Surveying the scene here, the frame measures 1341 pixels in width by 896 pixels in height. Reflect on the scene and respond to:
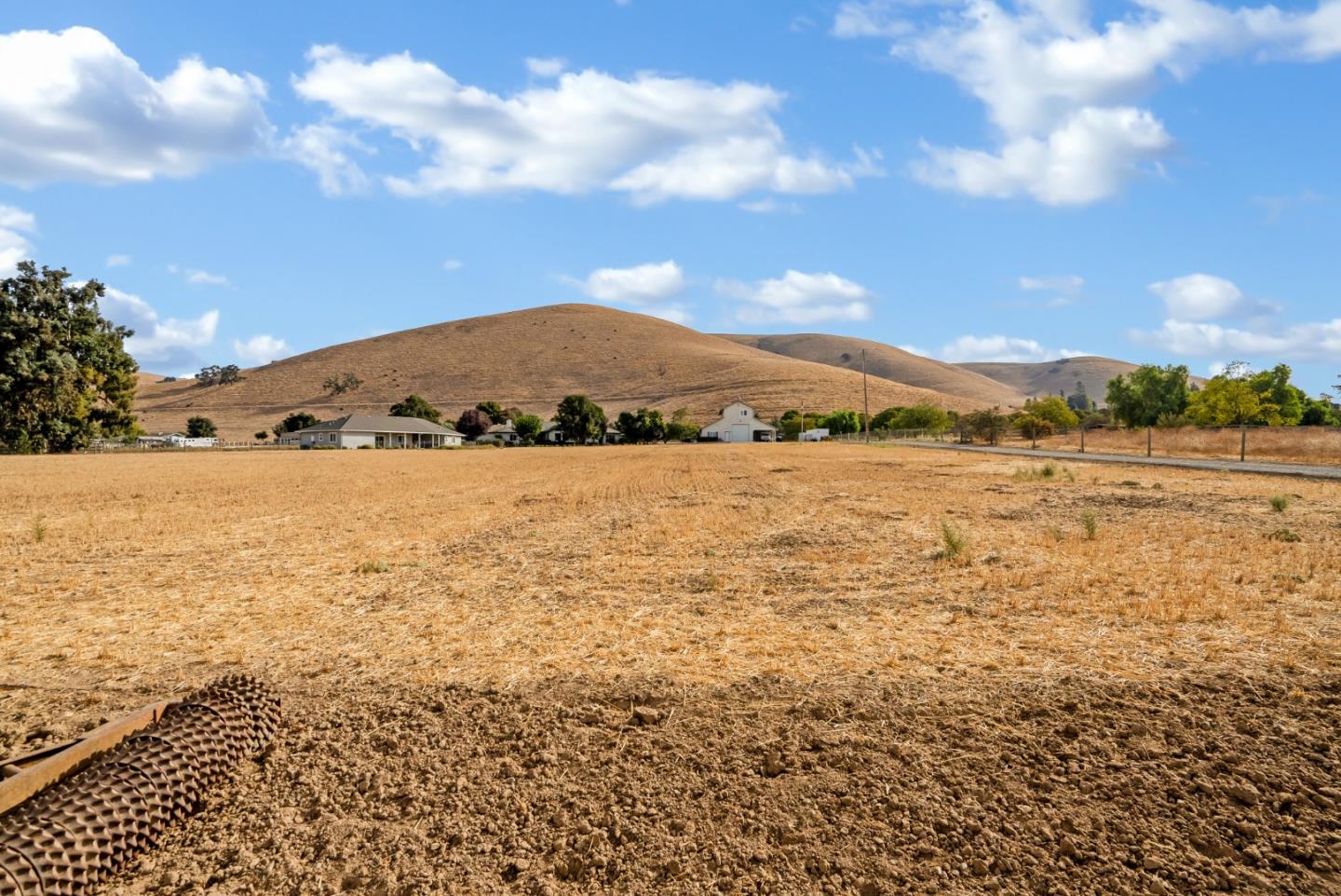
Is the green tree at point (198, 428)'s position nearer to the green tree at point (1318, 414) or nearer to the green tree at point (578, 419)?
the green tree at point (578, 419)

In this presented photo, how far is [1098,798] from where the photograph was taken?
4.10m

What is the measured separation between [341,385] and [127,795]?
177632 millimetres

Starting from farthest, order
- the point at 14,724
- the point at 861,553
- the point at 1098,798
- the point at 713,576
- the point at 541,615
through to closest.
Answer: the point at 861,553
the point at 713,576
the point at 541,615
the point at 14,724
the point at 1098,798

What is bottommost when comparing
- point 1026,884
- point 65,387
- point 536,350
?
point 1026,884

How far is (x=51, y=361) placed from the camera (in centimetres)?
5119

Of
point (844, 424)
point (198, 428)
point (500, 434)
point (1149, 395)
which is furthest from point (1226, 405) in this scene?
point (198, 428)

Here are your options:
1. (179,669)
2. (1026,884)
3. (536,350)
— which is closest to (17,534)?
(179,669)

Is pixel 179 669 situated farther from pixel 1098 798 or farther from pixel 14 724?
pixel 1098 798

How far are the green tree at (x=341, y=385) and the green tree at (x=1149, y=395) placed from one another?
471ft

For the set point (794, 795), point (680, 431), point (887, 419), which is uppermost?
point (887, 419)

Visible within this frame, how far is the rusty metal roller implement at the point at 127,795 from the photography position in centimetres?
344

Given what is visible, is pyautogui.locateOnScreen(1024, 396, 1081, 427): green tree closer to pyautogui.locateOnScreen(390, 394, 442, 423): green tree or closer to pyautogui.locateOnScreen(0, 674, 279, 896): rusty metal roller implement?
pyautogui.locateOnScreen(390, 394, 442, 423): green tree

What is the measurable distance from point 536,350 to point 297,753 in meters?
185

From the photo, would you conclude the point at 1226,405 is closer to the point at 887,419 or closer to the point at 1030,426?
the point at 1030,426
